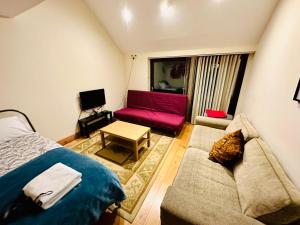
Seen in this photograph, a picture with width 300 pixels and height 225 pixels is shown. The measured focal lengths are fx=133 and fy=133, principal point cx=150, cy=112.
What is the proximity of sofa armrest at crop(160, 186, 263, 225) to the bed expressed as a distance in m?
0.55

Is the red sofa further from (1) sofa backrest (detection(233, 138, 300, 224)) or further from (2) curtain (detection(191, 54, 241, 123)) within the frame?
(1) sofa backrest (detection(233, 138, 300, 224))

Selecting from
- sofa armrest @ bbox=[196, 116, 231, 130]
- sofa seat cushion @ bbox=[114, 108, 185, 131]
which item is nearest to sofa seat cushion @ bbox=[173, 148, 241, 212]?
sofa armrest @ bbox=[196, 116, 231, 130]

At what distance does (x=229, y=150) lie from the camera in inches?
57.3

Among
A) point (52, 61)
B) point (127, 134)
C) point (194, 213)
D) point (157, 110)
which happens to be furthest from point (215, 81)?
point (52, 61)

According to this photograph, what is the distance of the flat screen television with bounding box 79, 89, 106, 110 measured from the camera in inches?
117

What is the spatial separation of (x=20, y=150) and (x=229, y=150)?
7.93 ft

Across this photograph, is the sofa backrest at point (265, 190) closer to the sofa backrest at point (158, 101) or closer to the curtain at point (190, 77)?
the sofa backrest at point (158, 101)

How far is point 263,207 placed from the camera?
2.86ft

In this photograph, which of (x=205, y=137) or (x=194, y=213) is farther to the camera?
(x=205, y=137)

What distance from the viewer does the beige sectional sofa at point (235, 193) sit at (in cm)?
84

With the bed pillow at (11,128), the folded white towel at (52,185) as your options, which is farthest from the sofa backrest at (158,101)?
the folded white towel at (52,185)

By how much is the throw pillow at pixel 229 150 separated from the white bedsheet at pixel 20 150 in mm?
1999

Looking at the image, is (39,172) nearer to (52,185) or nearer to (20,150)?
(52,185)

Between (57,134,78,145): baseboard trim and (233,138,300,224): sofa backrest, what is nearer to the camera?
(233,138,300,224): sofa backrest
